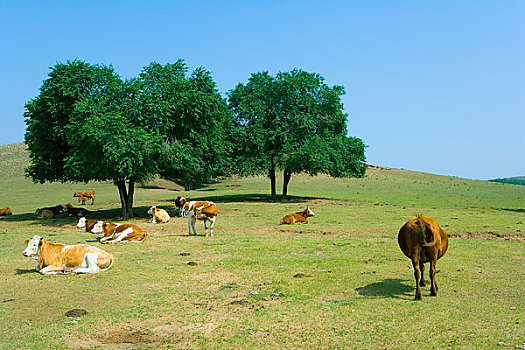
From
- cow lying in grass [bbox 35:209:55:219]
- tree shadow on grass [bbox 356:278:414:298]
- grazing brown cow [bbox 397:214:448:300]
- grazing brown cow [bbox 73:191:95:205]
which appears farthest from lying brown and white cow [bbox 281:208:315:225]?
grazing brown cow [bbox 73:191:95:205]

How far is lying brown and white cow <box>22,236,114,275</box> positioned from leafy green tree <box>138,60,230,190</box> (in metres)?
15.6

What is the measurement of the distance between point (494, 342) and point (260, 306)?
13.8 ft

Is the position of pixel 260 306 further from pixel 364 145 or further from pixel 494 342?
pixel 364 145

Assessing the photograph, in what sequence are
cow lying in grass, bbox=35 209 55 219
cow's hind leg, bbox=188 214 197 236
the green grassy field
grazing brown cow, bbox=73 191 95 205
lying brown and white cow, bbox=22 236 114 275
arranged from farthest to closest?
grazing brown cow, bbox=73 191 95 205
cow lying in grass, bbox=35 209 55 219
cow's hind leg, bbox=188 214 197 236
lying brown and white cow, bbox=22 236 114 275
the green grassy field

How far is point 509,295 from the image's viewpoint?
9711mm

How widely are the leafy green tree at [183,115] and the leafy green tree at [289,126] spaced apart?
419 inches

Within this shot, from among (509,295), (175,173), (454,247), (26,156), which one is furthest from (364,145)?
(26,156)

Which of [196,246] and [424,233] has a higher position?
[424,233]

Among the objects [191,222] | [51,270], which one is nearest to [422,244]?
[51,270]

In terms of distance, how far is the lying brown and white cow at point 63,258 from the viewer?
1236cm

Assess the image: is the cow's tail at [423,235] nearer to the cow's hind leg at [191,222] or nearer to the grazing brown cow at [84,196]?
the cow's hind leg at [191,222]

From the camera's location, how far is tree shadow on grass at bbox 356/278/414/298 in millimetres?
9883

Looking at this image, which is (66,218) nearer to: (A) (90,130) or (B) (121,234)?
(A) (90,130)

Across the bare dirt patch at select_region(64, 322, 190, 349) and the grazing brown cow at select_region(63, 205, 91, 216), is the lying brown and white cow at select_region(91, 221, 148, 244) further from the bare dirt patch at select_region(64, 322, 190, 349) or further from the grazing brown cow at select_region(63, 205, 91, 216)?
the grazing brown cow at select_region(63, 205, 91, 216)
